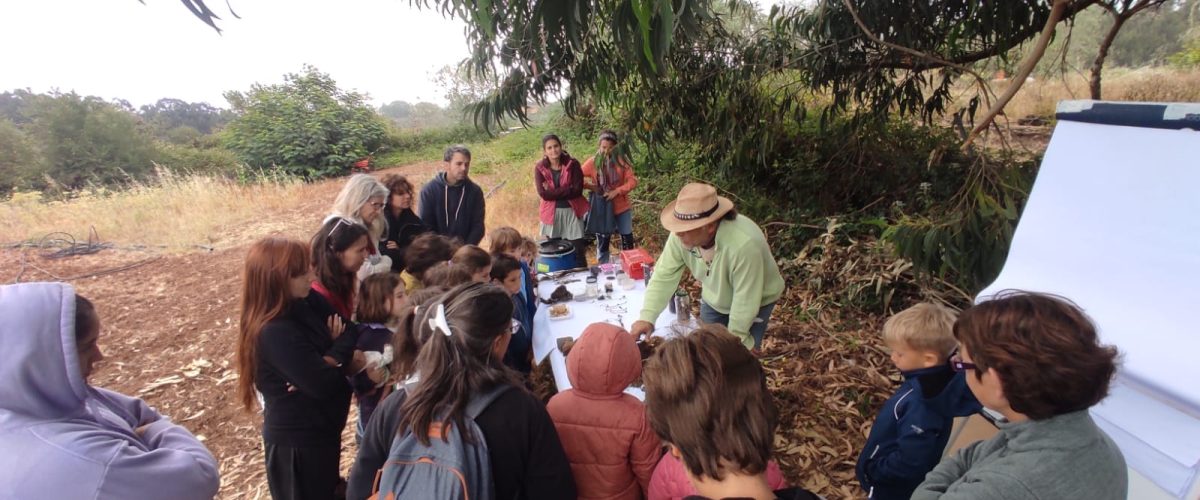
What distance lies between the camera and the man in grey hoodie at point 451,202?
4.47m

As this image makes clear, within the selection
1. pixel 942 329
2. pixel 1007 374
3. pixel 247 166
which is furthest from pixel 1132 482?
pixel 247 166

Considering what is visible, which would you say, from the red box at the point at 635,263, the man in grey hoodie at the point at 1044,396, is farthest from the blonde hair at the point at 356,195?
the man in grey hoodie at the point at 1044,396

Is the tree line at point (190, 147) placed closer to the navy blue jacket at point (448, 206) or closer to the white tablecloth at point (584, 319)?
the navy blue jacket at point (448, 206)

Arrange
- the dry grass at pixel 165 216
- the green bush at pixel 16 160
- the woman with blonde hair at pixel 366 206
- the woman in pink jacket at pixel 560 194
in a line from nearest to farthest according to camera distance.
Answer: the woman with blonde hair at pixel 366 206, the woman in pink jacket at pixel 560 194, the dry grass at pixel 165 216, the green bush at pixel 16 160

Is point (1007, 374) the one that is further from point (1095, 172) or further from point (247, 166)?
point (247, 166)

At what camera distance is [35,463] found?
1152mm

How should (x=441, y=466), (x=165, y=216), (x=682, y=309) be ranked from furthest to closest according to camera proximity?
(x=165, y=216) < (x=682, y=309) < (x=441, y=466)

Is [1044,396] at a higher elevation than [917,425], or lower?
higher

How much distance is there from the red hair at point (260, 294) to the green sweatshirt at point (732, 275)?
1.83 meters

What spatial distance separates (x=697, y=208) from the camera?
263 cm

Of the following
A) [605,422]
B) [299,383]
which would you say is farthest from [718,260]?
[299,383]

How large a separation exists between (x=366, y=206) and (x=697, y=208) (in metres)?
2.26

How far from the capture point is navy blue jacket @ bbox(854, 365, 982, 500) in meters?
1.77

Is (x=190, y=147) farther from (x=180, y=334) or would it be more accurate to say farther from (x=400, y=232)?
(x=400, y=232)
